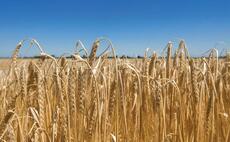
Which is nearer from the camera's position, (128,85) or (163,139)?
(163,139)

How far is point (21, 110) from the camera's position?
3.90 ft

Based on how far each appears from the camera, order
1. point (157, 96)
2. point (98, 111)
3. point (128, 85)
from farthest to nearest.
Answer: point (128, 85) → point (157, 96) → point (98, 111)

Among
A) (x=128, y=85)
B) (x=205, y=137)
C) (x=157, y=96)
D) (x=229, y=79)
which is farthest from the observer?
(x=229, y=79)

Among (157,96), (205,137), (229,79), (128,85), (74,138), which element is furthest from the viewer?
(229,79)

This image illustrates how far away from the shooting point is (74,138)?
0.94 metres

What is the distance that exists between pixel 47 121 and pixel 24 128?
12cm

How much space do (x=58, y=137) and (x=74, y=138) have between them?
0.05 metres

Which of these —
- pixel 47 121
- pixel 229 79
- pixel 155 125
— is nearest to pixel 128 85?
pixel 155 125

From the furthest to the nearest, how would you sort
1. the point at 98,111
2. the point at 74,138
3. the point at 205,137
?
the point at 205,137 → the point at 74,138 → the point at 98,111

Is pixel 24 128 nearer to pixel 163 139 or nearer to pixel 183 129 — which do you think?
pixel 163 139

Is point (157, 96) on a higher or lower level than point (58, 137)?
higher

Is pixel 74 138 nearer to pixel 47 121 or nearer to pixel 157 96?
pixel 47 121

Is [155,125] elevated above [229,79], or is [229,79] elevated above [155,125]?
[229,79]

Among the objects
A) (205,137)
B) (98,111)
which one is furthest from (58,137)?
(205,137)
